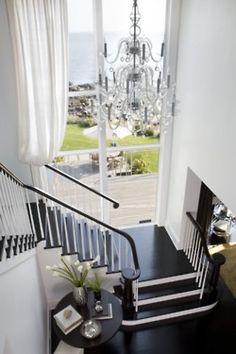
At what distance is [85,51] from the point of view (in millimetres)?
5477

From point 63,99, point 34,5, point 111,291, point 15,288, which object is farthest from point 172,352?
point 34,5

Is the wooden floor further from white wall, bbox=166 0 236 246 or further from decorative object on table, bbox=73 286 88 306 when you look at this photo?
white wall, bbox=166 0 236 246

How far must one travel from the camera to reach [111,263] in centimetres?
560

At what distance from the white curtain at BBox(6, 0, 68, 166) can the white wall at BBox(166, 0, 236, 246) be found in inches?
76.6

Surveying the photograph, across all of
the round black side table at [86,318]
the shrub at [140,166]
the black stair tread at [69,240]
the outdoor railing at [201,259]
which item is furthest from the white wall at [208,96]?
the round black side table at [86,318]

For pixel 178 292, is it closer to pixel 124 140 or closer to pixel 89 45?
pixel 124 140

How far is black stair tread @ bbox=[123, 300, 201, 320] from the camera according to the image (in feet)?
18.2

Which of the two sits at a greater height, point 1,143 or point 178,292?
point 1,143

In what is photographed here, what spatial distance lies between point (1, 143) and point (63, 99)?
137 cm

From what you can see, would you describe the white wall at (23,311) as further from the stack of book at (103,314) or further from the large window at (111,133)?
the large window at (111,133)

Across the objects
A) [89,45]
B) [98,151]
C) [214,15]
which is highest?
[214,15]

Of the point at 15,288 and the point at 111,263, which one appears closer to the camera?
the point at 15,288

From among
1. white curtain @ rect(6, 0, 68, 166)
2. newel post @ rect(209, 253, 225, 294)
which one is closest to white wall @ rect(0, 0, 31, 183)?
white curtain @ rect(6, 0, 68, 166)

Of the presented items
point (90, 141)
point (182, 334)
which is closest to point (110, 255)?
point (182, 334)
